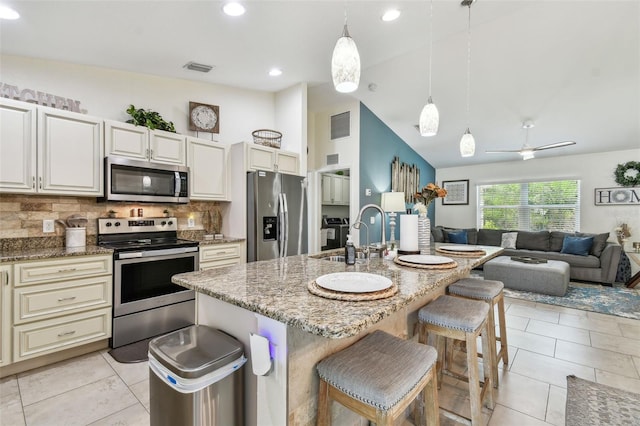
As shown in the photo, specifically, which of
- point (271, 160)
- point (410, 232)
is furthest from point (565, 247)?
point (271, 160)

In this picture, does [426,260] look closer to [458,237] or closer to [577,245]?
[577,245]

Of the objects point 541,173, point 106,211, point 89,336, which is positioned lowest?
point 89,336

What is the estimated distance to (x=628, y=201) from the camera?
5.23 m

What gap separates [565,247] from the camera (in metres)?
5.28

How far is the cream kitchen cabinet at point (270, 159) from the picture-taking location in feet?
11.6

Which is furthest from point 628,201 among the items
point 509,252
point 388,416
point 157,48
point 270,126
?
point 157,48

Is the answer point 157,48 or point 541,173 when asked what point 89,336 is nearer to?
point 157,48

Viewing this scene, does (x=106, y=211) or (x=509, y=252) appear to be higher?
(x=106, y=211)

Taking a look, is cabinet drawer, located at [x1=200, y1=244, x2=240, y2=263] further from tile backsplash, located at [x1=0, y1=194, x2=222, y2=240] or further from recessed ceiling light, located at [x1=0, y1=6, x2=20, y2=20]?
recessed ceiling light, located at [x1=0, y1=6, x2=20, y2=20]

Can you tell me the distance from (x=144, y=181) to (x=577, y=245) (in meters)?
6.63

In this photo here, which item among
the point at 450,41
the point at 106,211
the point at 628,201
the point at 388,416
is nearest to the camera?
the point at 388,416

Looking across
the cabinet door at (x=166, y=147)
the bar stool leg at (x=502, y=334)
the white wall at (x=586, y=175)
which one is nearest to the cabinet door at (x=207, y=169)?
the cabinet door at (x=166, y=147)

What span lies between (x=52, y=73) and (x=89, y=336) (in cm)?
235

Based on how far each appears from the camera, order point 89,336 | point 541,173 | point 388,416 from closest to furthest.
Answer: point 388,416
point 89,336
point 541,173
